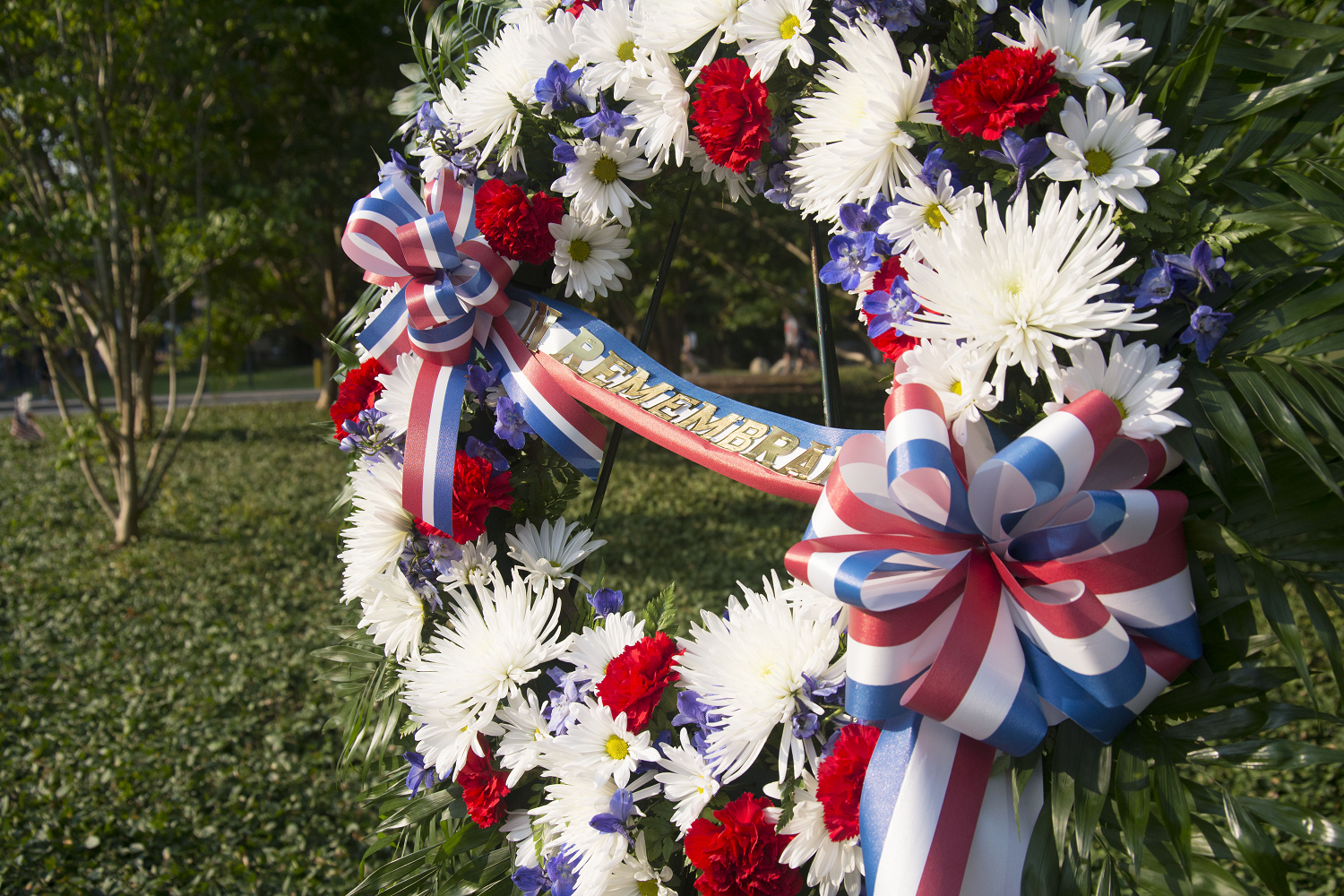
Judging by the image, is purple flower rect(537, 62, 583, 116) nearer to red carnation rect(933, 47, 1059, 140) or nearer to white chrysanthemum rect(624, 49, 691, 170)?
white chrysanthemum rect(624, 49, 691, 170)

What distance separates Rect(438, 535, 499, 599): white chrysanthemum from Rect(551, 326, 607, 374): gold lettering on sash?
0.45 metres

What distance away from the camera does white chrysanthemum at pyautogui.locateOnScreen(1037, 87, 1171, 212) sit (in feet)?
3.92

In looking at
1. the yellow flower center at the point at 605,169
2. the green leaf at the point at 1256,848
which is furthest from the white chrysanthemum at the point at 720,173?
the green leaf at the point at 1256,848

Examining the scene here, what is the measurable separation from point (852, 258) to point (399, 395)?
1117 mm

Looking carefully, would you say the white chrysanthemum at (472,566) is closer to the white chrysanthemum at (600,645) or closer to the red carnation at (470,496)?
the red carnation at (470,496)

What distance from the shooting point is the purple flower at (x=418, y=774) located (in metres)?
1.76

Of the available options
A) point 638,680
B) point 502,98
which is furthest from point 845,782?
point 502,98

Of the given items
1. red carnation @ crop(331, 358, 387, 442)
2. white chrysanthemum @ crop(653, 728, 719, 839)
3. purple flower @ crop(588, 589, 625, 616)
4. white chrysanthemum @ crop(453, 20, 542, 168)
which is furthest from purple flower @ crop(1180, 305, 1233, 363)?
red carnation @ crop(331, 358, 387, 442)

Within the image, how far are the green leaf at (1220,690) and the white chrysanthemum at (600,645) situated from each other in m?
0.85

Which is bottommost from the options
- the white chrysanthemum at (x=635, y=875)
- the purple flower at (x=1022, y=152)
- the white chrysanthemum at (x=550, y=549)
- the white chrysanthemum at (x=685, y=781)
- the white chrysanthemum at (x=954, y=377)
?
the white chrysanthemum at (x=635, y=875)

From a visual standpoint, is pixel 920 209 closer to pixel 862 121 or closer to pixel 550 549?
pixel 862 121

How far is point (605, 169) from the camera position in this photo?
1.77 metres

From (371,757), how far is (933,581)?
59.2 inches

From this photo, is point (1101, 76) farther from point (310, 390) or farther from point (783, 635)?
point (310, 390)
